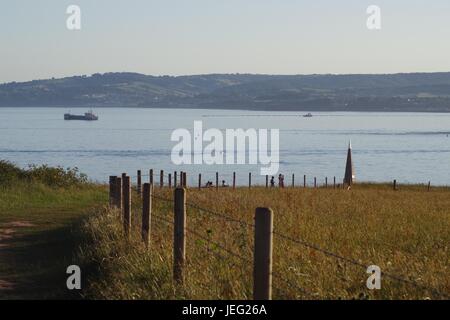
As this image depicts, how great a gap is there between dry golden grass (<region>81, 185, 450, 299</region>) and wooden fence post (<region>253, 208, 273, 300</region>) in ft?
2.04

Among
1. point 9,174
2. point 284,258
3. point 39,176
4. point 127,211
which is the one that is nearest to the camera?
point 284,258

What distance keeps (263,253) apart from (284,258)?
4.29 meters

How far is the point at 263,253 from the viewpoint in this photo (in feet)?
25.4

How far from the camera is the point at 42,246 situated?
17.2 metres

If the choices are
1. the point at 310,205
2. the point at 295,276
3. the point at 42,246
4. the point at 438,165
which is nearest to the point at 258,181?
the point at 438,165

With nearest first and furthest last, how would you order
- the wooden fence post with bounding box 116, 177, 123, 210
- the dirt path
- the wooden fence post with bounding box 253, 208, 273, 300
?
the wooden fence post with bounding box 253, 208, 273, 300 → the dirt path → the wooden fence post with bounding box 116, 177, 123, 210

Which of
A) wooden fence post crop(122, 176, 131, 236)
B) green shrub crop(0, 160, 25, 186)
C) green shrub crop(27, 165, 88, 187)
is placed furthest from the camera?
green shrub crop(27, 165, 88, 187)

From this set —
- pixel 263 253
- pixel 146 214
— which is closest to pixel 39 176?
pixel 146 214

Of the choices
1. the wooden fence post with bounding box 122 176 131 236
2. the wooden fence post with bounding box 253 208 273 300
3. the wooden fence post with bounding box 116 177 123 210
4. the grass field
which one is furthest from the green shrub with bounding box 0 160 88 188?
the wooden fence post with bounding box 253 208 273 300

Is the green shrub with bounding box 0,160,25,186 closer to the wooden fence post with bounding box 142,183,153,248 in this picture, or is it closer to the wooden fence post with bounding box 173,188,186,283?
the wooden fence post with bounding box 142,183,153,248

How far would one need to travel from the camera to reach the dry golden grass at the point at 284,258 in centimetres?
974

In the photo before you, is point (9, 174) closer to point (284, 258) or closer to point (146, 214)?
point (146, 214)

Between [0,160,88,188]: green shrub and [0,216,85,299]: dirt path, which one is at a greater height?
[0,216,85,299]: dirt path

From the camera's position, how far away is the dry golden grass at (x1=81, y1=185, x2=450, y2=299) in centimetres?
974
